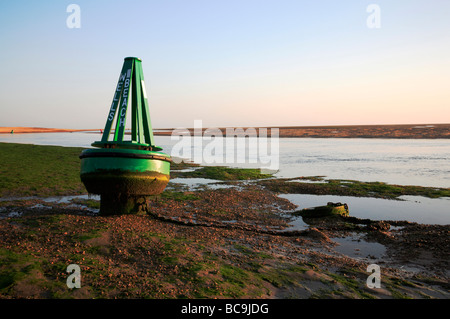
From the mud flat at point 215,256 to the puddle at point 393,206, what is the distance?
1815 millimetres

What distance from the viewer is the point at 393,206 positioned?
16.1 metres

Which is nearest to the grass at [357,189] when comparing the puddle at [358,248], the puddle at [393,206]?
the puddle at [393,206]

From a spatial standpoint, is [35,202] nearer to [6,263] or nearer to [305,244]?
[6,263]

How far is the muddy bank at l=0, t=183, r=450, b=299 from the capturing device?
5.76 metres

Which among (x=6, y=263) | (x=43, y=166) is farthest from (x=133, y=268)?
(x=43, y=166)

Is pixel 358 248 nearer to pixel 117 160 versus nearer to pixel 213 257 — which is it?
pixel 213 257

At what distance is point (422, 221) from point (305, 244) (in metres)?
6.67

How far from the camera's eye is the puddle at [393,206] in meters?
13.9

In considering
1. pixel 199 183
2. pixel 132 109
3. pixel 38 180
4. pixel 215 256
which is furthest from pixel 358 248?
pixel 38 180

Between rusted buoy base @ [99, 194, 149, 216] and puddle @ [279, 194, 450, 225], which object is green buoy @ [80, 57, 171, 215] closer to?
rusted buoy base @ [99, 194, 149, 216]

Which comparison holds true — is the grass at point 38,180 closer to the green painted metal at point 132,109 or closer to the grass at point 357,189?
the green painted metal at point 132,109

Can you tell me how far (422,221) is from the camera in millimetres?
13195
